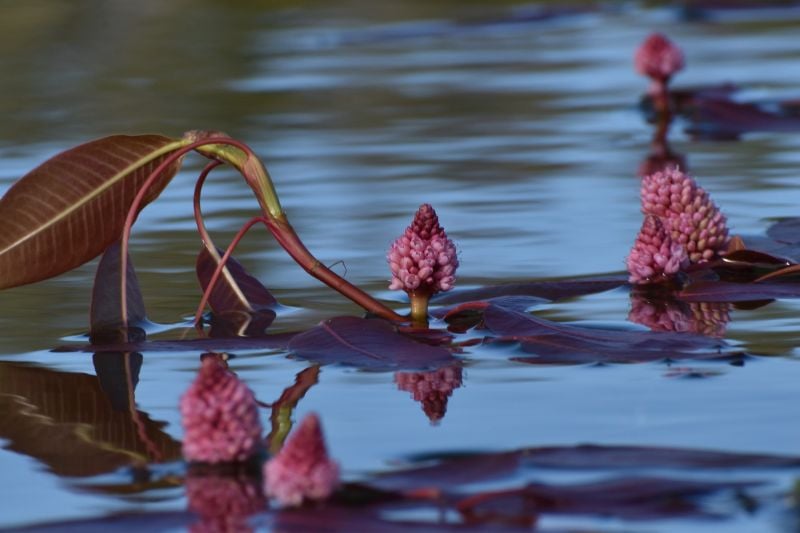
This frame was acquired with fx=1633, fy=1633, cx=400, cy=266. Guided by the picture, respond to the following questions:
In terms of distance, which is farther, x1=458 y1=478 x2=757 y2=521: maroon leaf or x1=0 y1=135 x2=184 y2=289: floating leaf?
x1=0 y1=135 x2=184 y2=289: floating leaf

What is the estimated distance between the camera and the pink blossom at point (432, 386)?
6.28 ft

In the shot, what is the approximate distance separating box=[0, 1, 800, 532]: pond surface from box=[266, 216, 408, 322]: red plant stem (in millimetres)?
45

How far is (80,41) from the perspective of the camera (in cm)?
877

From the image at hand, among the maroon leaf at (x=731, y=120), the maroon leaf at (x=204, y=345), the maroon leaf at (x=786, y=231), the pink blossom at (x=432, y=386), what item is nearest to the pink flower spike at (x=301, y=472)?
the pink blossom at (x=432, y=386)

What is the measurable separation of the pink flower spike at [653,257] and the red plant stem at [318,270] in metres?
0.41

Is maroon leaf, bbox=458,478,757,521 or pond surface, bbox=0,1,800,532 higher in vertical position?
pond surface, bbox=0,1,800,532

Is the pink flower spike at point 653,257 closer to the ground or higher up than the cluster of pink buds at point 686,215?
closer to the ground

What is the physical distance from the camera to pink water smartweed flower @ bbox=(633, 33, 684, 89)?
523cm

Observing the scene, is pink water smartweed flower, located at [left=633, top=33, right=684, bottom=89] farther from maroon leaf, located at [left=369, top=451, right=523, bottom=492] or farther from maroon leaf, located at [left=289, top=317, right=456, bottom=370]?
maroon leaf, located at [left=369, top=451, right=523, bottom=492]

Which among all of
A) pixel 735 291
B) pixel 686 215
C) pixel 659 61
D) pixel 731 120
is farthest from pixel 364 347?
pixel 659 61

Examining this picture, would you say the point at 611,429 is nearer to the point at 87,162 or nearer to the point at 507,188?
the point at 87,162

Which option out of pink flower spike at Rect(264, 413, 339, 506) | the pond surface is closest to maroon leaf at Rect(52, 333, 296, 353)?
the pond surface

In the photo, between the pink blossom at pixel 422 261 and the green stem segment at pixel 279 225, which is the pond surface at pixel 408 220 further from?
the pink blossom at pixel 422 261

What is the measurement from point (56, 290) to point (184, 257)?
1.09 feet
